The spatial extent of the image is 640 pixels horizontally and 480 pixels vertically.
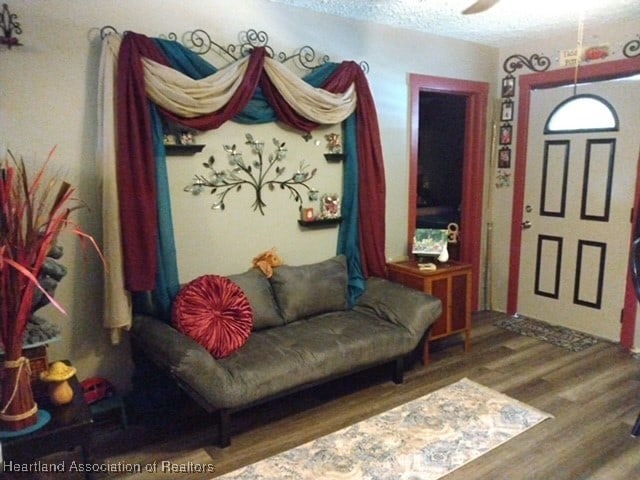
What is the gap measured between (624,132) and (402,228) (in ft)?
5.99

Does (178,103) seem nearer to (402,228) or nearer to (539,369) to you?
(402,228)

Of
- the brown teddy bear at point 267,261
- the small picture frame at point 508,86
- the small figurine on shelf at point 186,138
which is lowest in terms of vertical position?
the brown teddy bear at point 267,261

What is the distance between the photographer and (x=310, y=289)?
10.6 ft

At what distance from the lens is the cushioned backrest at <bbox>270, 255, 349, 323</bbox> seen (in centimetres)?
316

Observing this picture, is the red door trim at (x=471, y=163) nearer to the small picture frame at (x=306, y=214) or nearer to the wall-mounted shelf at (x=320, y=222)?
the wall-mounted shelf at (x=320, y=222)

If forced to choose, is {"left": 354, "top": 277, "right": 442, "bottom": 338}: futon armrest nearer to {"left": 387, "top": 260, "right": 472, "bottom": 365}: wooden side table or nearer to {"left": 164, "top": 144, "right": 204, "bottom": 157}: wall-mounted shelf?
{"left": 387, "top": 260, "right": 472, "bottom": 365}: wooden side table

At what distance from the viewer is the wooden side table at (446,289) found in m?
3.45

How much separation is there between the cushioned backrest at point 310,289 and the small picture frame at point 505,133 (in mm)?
2100

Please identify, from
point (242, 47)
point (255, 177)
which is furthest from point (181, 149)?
point (242, 47)

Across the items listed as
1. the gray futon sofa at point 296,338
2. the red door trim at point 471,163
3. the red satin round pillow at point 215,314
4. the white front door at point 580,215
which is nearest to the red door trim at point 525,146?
the white front door at point 580,215

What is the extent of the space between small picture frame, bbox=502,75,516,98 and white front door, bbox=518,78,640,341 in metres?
0.19

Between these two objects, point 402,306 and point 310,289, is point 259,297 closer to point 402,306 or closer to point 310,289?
point 310,289

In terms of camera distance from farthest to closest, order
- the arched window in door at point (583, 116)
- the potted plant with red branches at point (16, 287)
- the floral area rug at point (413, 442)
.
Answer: the arched window in door at point (583, 116) < the floral area rug at point (413, 442) < the potted plant with red branches at point (16, 287)

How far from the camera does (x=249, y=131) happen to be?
3164 millimetres
